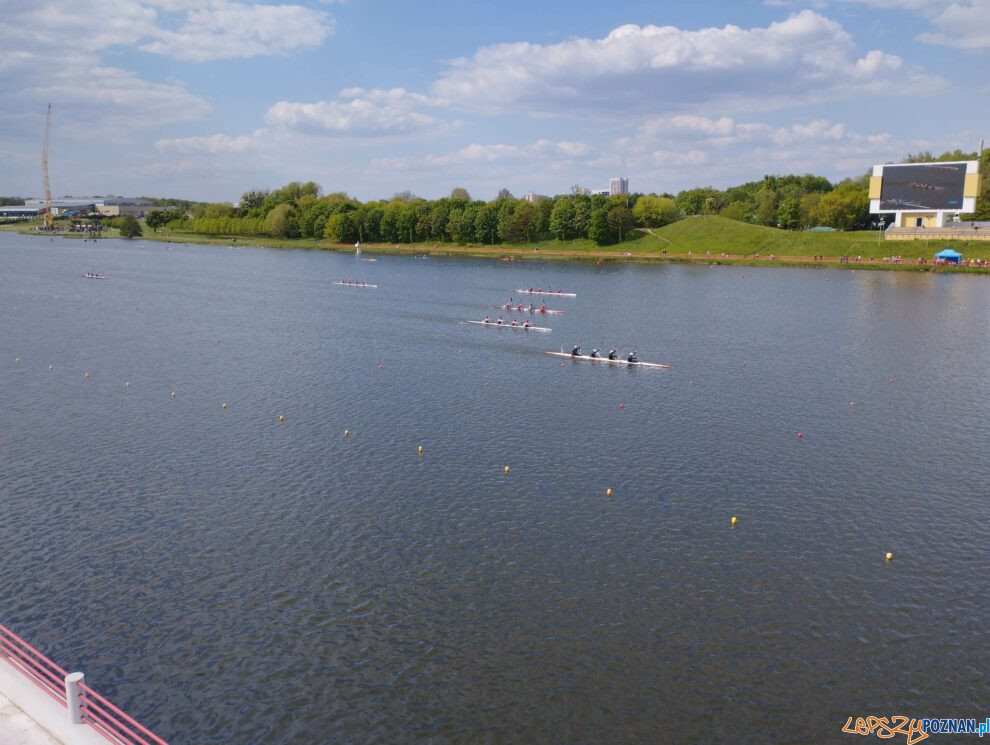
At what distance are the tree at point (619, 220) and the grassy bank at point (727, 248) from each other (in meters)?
2.80

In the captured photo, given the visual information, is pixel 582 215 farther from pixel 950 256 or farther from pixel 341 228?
pixel 950 256

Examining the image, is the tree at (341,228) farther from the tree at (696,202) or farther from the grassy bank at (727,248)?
the tree at (696,202)

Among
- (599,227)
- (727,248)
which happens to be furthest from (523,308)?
(599,227)

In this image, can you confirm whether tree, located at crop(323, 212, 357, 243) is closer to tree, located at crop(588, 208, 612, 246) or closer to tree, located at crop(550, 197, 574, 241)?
tree, located at crop(550, 197, 574, 241)

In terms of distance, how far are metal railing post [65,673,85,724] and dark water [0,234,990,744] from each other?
176 inches

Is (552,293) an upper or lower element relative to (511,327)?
upper

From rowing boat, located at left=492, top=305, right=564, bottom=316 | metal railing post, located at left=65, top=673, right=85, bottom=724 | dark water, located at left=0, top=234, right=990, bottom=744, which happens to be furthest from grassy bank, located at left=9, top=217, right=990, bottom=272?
metal railing post, located at left=65, top=673, right=85, bottom=724

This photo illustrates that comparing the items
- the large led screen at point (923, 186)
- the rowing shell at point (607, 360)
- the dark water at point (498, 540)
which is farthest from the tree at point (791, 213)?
the rowing shell at point (607, 360)

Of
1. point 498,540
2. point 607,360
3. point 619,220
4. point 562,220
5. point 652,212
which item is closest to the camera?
point 498,540

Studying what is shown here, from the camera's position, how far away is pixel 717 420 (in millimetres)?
37594

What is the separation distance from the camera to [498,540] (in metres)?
24.3

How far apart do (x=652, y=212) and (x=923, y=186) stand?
56347 millimetres

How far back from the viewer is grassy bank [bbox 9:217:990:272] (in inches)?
4719

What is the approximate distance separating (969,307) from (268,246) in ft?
529
